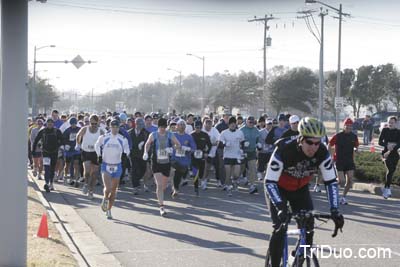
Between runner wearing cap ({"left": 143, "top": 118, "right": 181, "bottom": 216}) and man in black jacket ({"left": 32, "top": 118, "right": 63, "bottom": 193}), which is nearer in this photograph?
runner wearing cap ({"left": 143, "top": 118, "right": 181, "bottom": 216})

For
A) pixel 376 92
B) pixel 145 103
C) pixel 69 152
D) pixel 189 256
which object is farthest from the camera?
pixel 145 103

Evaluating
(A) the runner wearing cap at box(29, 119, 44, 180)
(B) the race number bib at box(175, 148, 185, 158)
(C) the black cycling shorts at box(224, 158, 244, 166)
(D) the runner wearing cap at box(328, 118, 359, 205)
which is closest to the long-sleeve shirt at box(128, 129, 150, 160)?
(C) the black cycling shorts at box(224, 158, 244, 166)

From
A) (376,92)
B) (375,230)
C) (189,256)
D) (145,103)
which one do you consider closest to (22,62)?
(189,256)

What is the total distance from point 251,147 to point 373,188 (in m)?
3.60

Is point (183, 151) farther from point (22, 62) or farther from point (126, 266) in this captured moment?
point (22, 62)

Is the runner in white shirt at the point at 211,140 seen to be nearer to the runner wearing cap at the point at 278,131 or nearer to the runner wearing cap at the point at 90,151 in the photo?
the runner wearing cap at the point at 278,131

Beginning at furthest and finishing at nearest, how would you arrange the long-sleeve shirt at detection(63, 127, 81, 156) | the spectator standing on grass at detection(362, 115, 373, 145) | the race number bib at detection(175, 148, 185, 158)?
the spectator standing on grass at detection(362, 115, 373, 145) < the long-sleeve shirt at detection(63, 127, 81, 156) < the race number bib at detection(175, 148, 185, 158)

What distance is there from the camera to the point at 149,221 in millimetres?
12273

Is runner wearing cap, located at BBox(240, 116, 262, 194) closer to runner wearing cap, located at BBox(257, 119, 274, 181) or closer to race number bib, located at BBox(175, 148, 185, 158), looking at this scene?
runner wearing cap, located at BBox(257, 119, 274, 181)

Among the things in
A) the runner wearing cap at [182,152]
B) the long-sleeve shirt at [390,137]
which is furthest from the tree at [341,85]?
the runner wearing cap at [182,152]

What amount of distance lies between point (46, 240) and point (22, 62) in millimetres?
3176

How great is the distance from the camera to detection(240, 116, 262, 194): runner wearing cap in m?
16.9

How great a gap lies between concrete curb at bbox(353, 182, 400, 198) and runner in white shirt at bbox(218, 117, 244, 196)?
3.77m

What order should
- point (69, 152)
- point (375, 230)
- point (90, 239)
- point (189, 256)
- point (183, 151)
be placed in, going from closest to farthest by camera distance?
point (189, 256) → point (90, 239) → point (375, 230) → point (183, 151) → point (69, 152)
